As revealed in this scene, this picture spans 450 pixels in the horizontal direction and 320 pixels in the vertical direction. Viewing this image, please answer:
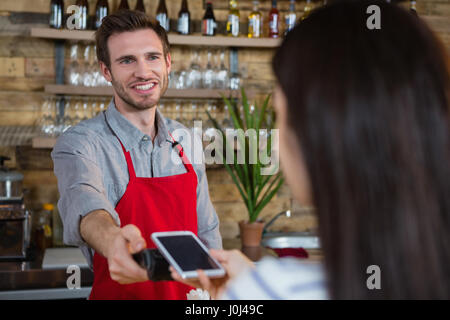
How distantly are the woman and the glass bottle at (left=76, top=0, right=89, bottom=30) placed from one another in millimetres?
2466

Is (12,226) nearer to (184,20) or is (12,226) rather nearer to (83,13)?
(83,13)

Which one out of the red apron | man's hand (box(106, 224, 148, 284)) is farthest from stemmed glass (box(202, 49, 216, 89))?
man's hand (box(106, 224, 148, 284))

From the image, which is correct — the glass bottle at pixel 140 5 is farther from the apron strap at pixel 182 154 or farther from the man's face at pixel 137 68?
the apron strap at pixel 182 154

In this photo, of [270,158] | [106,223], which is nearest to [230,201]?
[270,158]

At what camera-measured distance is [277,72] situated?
26.6 inches

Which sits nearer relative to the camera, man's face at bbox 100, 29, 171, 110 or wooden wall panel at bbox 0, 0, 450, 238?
man's face at bbox 100, 29, 171, 110

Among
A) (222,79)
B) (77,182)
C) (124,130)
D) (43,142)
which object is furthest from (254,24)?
(77,182)

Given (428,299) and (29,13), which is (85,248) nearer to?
(428,299)

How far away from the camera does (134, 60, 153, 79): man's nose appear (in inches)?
69.6

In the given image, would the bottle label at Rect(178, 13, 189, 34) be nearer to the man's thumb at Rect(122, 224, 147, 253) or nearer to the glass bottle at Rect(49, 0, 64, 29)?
the glass bottle at Rect(49, 0, 64, 29)

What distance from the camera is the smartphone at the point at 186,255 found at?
3.02 ft

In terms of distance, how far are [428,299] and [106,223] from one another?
0.81 meters

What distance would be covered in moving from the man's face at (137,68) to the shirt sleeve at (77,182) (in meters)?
0.23

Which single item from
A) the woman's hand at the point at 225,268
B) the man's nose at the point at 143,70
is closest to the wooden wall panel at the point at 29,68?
the man's nose at the point at 143,70
